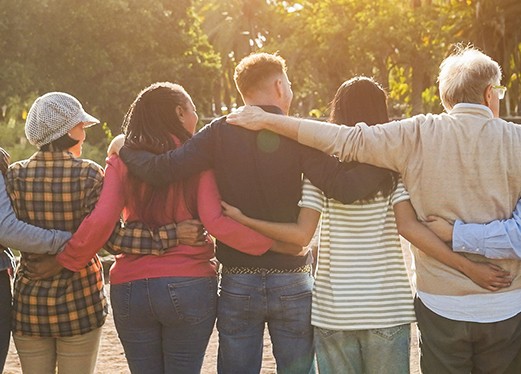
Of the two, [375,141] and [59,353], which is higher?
[375,141]

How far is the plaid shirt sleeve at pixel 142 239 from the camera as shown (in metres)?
3.94

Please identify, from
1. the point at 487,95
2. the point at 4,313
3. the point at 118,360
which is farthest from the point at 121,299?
the point at 118,360

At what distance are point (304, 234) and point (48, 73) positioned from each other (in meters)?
34.9

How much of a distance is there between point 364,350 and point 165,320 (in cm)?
85

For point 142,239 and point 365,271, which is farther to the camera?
point 142,239

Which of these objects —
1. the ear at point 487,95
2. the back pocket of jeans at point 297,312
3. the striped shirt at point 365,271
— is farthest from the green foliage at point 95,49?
the ear at point 487,95

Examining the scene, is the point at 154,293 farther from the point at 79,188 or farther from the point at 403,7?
the point at 403,7

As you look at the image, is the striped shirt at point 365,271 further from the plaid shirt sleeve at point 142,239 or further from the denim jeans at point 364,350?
the plaid shirt sleeve at point 142,239

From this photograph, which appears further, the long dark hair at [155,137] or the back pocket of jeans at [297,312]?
the long dark hair at [155,137]

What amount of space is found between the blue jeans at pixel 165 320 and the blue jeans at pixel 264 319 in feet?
0.29

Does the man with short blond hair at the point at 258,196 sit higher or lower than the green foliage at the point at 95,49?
lower

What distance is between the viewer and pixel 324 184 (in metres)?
3.74

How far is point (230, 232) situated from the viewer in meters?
3.90

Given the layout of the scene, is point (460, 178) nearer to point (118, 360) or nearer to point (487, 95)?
point (487, 95)
